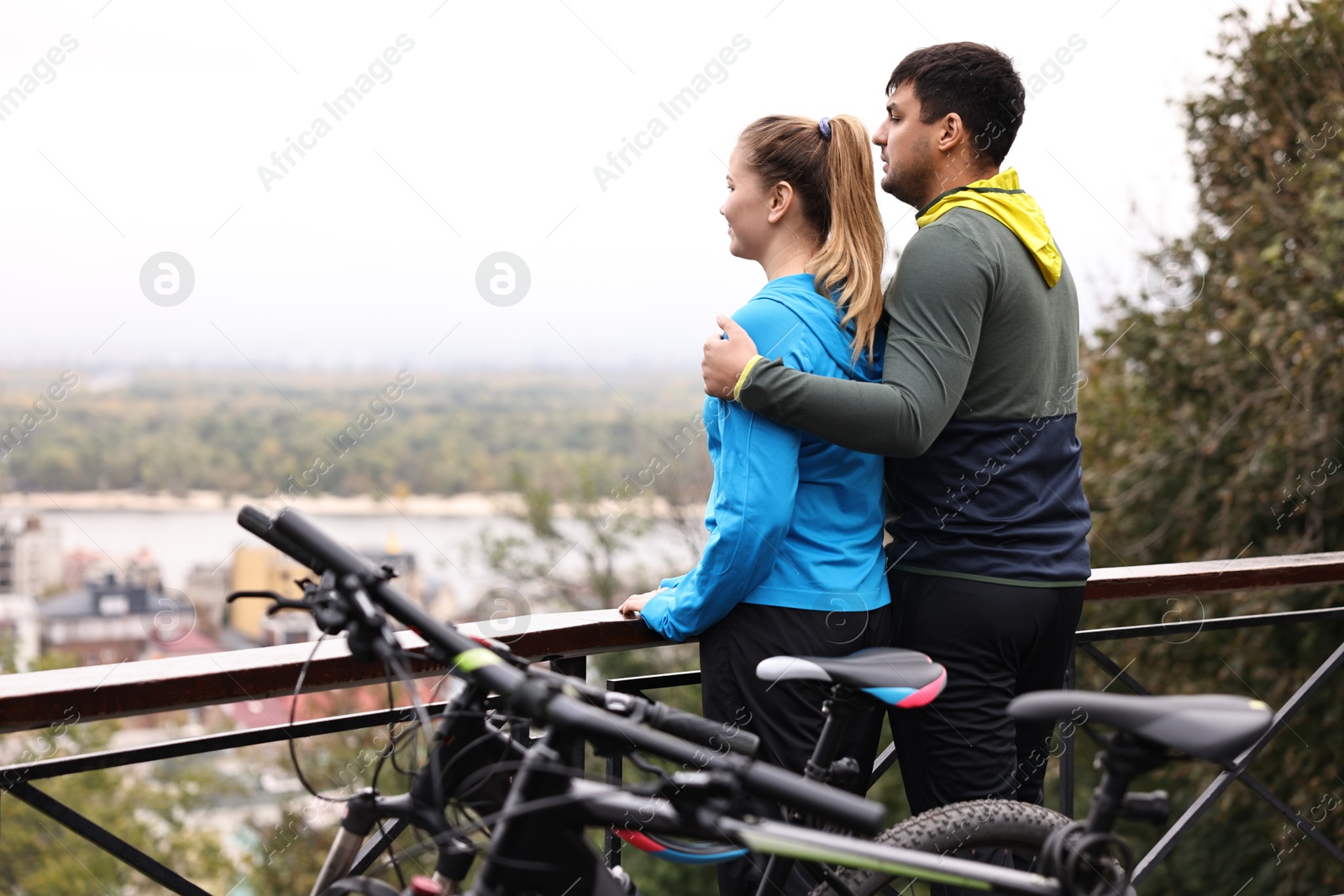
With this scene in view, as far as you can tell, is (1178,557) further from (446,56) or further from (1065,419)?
(446,56)

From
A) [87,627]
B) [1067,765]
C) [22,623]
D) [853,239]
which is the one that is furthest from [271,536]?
[22,623]

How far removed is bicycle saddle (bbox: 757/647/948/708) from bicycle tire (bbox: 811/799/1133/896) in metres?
0.21

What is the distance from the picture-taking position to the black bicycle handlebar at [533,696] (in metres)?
0.86

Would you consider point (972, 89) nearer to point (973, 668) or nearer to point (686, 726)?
point (973, 668)

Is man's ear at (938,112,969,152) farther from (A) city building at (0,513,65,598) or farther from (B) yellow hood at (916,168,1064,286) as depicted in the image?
(A) city building at (0,513,65,598)

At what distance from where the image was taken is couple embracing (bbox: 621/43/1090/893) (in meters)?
1.45

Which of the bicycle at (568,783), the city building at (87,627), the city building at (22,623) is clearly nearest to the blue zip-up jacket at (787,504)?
the bicycle at (568,783)

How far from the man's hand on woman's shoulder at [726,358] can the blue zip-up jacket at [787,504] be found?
29 millimetres

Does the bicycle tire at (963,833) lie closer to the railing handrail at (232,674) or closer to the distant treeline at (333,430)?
the railing handrail at (232,674)

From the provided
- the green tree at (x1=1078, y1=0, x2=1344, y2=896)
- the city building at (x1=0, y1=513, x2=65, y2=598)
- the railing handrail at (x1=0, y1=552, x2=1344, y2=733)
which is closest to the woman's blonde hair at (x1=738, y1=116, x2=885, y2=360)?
the railing handrail at (x1=0, y1=552, x2=1344, y2=733)

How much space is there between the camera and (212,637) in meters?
25.5

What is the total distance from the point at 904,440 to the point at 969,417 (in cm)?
17

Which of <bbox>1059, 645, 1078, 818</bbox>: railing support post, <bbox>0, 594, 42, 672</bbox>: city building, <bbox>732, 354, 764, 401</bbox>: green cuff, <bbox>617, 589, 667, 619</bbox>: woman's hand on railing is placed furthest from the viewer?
<bbox>0, 594, 42, 672</bbox>: city building

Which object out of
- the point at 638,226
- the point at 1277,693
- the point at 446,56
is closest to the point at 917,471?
the point at 1277,693
